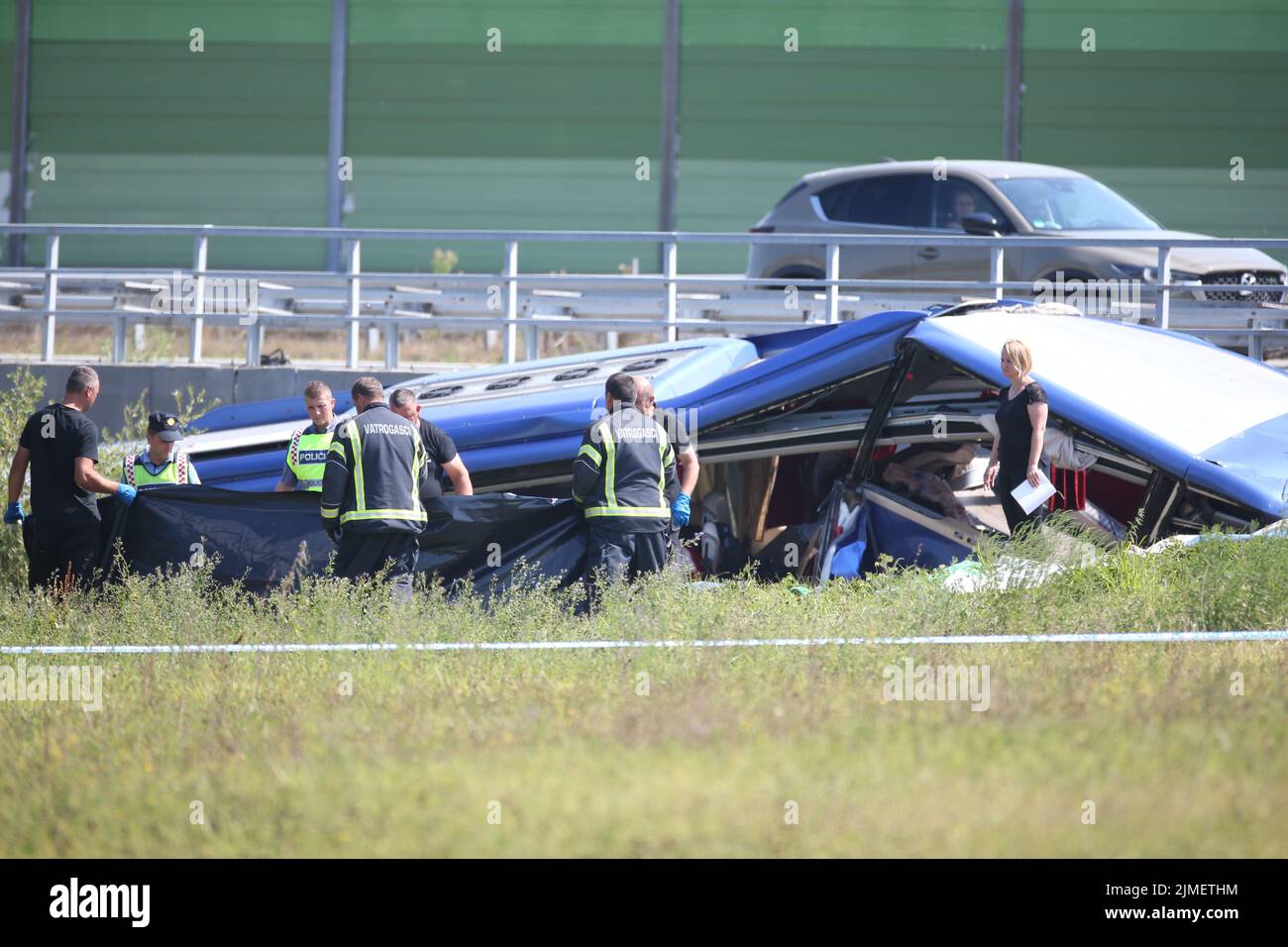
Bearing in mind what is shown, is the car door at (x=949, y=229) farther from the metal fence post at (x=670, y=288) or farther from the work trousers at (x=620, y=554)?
the work trousers at (x=620, y=554)

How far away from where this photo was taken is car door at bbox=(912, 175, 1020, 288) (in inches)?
559

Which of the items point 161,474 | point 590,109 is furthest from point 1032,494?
point 590,109

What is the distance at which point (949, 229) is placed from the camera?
14.3 meters

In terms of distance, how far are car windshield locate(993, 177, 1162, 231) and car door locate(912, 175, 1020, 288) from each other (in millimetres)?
315

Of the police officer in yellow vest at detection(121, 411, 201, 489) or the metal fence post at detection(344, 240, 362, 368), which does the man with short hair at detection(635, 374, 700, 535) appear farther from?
the metal fence post at detection(344, 240, 362, 368)

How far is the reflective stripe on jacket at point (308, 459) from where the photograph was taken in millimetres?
9289

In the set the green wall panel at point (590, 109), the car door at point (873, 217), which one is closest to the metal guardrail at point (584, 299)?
the car door at point (873, 217)

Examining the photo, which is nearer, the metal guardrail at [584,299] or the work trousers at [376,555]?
the work trousers at [376,555]

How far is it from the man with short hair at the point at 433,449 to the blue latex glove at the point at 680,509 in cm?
122

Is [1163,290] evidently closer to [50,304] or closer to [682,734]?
[682,734]
